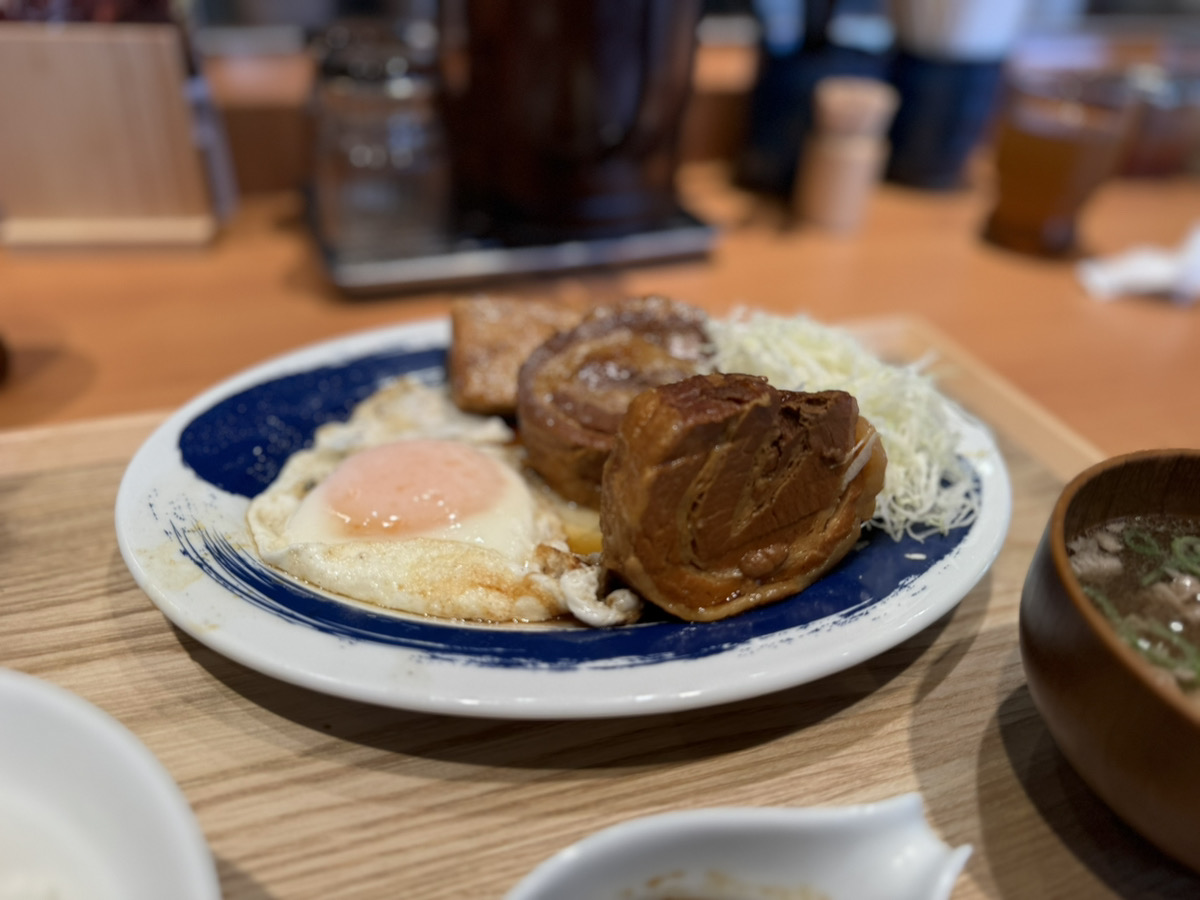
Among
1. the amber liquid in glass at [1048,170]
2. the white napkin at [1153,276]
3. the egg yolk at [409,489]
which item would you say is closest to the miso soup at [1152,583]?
the egg yolk at [409,489]

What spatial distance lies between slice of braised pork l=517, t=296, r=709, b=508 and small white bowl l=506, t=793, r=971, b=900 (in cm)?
86

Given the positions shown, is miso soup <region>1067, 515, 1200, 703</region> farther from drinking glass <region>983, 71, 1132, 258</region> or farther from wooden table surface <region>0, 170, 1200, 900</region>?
drinking glass <region>983, 71, 1132, 258</region>

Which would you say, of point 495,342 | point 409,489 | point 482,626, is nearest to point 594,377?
point 495,342

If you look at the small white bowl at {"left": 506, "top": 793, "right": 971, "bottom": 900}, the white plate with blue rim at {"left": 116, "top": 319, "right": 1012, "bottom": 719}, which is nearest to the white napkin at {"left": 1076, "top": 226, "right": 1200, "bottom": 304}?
the white plate with blue rim at {"left": 116, "top": 319, "right": 1012, "bottom": 719}

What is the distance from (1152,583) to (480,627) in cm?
113

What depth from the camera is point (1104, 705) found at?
1.13 m

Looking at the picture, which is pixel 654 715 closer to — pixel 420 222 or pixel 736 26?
pixel 420 222

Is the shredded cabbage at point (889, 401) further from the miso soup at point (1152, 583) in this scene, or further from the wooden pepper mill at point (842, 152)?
the wooden pepper mill at point (842, 152)

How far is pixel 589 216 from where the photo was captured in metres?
3.15

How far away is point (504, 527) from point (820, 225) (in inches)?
105

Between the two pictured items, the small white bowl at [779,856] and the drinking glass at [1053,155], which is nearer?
the small white bowl at [779,856]

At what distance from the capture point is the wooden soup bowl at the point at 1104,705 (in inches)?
41.8

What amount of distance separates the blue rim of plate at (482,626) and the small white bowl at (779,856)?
0.29 metres

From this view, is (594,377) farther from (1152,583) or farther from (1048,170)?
(1048,170)
